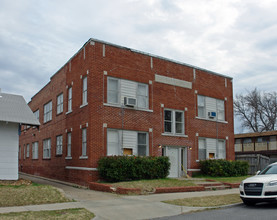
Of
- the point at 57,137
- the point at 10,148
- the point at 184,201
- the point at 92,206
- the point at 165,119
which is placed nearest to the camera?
the point at 92,206

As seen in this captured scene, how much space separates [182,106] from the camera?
22.9 meters

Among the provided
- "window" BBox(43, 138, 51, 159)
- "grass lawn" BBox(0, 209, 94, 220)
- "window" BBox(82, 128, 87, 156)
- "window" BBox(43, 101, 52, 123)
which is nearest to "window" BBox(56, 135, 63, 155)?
"window" BBox(43, 138, 51, 159)

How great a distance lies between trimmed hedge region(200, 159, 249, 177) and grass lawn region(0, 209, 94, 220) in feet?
44.4

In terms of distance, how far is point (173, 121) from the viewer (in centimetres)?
2230

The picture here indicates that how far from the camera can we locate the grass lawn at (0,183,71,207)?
1187 centimetres

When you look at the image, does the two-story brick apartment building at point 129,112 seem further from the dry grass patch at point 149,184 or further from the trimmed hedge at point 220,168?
the dry grass patch at point 149,184

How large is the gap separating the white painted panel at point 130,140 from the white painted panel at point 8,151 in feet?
20.0

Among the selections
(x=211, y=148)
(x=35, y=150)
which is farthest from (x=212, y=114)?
(x=35, y=150)

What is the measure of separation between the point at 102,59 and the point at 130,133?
4.65m

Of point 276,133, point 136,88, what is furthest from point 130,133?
point 276,133

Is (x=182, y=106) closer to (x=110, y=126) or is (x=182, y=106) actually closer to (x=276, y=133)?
(x=110, y=126)

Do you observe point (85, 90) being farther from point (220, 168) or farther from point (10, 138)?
point (220, 168)

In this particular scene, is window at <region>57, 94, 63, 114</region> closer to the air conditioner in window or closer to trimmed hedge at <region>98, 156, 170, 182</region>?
trimmed hedge at <region>98, 156, 170, 182</region>

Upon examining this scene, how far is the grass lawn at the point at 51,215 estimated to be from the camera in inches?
376
